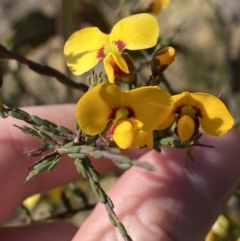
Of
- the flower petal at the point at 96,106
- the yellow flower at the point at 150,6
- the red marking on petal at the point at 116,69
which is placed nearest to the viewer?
the flower petal at the point at 96,106

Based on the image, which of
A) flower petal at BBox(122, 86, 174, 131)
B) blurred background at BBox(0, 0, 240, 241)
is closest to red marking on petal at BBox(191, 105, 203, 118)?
flower petal at BBox(122, 86, 174, 131)

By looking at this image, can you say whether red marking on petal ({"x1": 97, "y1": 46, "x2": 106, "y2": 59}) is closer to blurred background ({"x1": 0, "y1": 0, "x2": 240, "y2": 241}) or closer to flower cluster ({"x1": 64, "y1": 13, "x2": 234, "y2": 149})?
flower cluster ({"x1": 64, "y1": 13, "x2": 234, "y2": 149})

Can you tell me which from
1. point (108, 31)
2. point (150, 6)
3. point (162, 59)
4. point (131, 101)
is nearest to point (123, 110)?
point (131, 101)

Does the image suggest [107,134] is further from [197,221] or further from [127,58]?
[197,221]

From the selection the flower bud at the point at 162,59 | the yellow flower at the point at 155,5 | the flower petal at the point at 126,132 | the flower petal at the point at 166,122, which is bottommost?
the flower petal at the point at 166,122

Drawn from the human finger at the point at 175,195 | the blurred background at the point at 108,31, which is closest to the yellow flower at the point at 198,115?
the human finger at the point at 175,195

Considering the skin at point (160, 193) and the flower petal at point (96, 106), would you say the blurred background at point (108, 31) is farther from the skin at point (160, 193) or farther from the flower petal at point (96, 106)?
the flower petal at point (96, 106)

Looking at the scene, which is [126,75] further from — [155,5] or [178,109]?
[155,5]

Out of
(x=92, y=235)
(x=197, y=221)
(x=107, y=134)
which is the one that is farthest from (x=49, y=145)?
(x=197, y=221)

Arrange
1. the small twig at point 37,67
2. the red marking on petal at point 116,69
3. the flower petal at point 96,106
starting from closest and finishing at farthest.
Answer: the flower petal at point 96,106 → the red marking on petal at point 116,69 → the small twig at point 37,67
